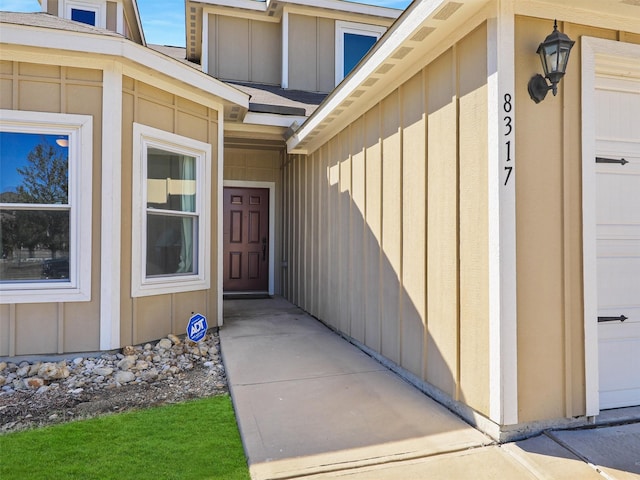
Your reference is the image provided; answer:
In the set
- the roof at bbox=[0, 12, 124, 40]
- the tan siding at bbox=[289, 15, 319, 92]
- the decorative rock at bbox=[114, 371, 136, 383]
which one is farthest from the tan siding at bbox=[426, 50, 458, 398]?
the tan siding at bbox=[289, 15, 319, 92]

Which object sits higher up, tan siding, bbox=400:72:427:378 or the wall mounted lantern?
the wall mounted lantern

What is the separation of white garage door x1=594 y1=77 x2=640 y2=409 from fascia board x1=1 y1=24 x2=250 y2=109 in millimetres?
3579

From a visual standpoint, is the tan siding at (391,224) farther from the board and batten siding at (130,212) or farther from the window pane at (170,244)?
the window pane at (170,244)

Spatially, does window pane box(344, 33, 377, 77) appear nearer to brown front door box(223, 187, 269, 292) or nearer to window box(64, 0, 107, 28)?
brown front door box(223, 187, 269, 292)

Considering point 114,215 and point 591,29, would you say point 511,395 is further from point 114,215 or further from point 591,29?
point 114,215

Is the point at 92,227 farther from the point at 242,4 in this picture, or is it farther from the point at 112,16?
the point at 112,16

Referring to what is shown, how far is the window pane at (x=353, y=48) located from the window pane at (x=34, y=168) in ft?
18.1

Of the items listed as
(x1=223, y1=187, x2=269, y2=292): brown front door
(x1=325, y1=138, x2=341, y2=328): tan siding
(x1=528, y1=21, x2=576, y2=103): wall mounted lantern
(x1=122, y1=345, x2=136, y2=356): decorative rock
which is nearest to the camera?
(x1=528, y1=21, x2=576, y2=103): wall mounted lantern

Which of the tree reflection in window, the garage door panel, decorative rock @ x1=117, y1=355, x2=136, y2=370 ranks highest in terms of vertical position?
the tree reflection in window

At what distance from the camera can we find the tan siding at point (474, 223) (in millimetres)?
2482

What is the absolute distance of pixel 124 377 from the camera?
3.43m

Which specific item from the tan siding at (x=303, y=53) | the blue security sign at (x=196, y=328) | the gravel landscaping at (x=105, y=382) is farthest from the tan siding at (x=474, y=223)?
the tan siding at (x=303, y=53)

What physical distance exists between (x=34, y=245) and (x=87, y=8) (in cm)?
593

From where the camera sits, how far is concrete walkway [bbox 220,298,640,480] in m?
2.11
